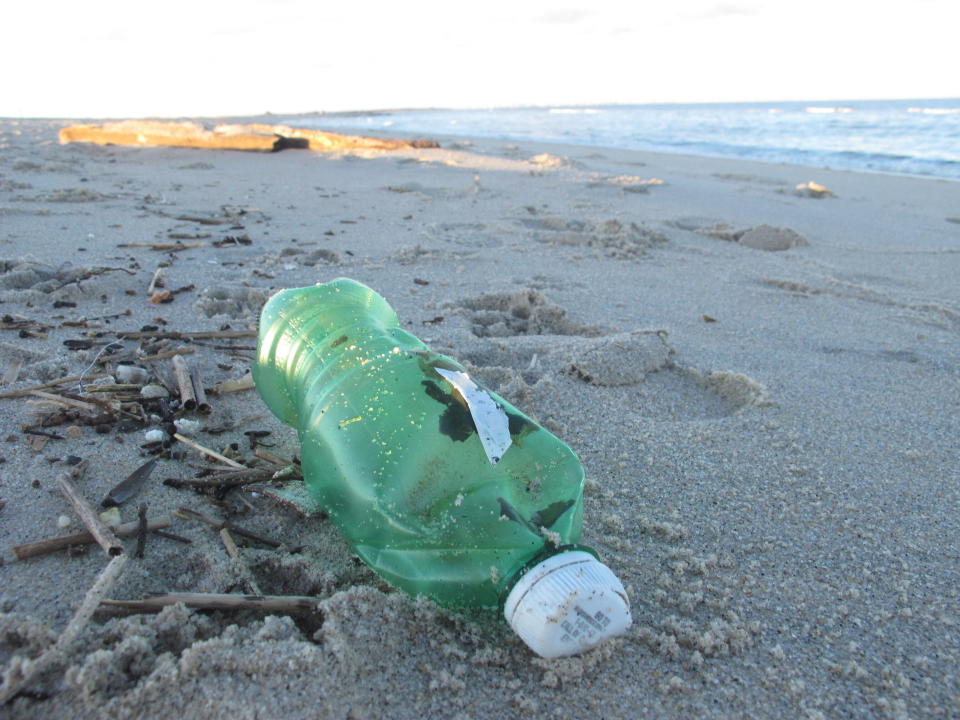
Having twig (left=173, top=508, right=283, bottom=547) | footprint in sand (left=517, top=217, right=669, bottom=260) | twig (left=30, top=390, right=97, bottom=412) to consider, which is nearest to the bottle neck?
twig (left=173, top=508, right=283, bottom=547)

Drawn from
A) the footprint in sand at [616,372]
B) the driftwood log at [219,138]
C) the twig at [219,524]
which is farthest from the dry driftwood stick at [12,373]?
the driftwood log at [219,138]

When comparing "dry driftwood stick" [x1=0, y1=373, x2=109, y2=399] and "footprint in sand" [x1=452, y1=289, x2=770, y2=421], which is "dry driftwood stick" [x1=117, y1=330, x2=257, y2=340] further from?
"footprint in sand" [x1=452, y1=289, x2=770, y2=421]

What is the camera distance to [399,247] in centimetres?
333

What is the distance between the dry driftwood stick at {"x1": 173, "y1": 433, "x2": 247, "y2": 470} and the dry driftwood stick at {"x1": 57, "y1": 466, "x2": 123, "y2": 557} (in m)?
0.22

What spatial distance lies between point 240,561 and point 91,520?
285 millimetres

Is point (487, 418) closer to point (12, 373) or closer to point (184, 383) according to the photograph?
point (184, 383)

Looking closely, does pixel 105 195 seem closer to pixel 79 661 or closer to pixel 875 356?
pixel 79 661

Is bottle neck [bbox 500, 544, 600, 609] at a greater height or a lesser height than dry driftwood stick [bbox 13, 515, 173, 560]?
greater

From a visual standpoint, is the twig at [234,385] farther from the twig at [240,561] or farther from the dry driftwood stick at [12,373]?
the twig at [240,561]

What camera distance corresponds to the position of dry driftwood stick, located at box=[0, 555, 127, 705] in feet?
2.53

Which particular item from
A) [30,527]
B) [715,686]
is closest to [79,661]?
[30,527]

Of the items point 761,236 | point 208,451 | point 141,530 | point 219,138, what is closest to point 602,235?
point 761,236

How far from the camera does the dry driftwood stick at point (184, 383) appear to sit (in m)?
1.57

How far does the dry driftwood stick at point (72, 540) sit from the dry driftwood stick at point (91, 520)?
0.04 ft
